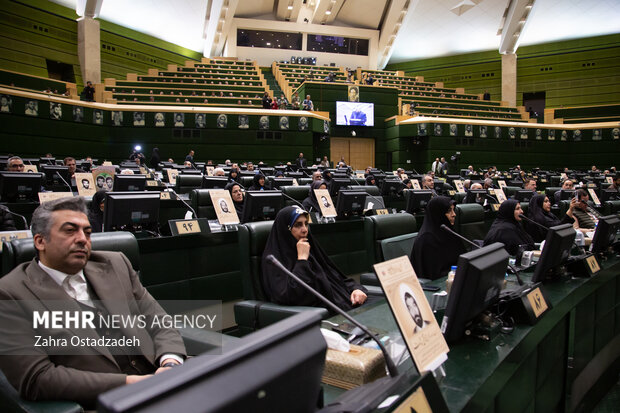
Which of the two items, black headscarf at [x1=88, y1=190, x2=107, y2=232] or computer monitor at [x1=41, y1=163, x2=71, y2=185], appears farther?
computer monitor at [x1=41, y1=163, x2=71, y2=185]

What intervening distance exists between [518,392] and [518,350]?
15cm

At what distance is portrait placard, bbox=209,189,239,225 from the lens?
4.09 m

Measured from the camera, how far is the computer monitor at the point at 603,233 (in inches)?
118

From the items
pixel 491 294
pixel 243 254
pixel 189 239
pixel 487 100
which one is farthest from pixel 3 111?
pixel 487 100

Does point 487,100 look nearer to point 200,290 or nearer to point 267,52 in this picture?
point 267,52

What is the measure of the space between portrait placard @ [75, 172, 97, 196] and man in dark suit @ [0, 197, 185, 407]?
4.47 meters

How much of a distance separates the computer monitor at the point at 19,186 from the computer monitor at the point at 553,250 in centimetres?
481

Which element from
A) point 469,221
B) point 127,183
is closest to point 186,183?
point 127,183

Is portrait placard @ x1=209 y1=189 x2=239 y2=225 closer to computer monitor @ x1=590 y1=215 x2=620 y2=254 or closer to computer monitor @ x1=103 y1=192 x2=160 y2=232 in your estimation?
computer monitor @ x1=103 y1=192 x2=160 y2=232

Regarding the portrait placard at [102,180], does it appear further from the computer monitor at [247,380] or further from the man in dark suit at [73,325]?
the computer monitor at [247,380]

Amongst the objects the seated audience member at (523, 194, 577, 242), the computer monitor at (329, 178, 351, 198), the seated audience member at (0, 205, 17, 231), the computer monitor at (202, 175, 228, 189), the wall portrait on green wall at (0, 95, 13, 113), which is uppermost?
the wall portrait on green wall at (0, 95, 13, 113)

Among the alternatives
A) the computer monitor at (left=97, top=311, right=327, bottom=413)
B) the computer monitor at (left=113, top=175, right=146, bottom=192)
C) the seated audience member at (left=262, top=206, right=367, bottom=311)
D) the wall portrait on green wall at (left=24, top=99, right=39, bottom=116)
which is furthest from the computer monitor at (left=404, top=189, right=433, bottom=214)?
the wall portrait on green wall at (left=24, top=99, right=39, bottom=116)

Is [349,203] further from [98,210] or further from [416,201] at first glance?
[98,210]

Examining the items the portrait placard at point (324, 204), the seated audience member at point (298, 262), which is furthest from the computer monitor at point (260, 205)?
the seated audience member at point (298, 262)
